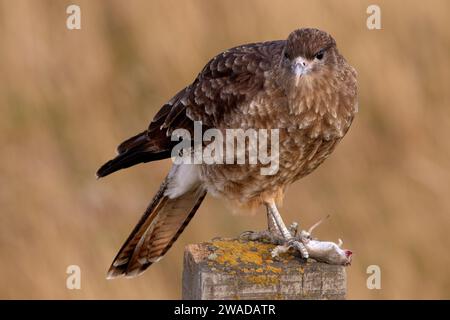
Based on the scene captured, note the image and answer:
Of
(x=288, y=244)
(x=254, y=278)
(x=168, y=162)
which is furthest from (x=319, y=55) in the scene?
(x=168, y=162)

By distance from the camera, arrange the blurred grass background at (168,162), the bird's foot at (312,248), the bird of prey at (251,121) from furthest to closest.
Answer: the blurred grass background at (168,162) < the bird of prey at (251,121) < the bird's foot at (312,248)

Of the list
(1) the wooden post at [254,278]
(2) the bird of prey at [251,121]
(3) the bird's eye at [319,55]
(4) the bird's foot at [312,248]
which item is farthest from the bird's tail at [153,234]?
(1) the wooden post at [254,278]

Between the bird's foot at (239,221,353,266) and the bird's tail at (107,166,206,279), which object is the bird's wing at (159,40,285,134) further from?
the bird's foot at (239,221,353,266)

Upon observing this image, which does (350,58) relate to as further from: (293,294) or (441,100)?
(293,294)

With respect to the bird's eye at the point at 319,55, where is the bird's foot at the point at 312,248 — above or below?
A: below

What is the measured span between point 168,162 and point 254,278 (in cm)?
372

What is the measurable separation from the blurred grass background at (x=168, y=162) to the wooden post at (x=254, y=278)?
2.62 metres

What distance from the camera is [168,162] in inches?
297

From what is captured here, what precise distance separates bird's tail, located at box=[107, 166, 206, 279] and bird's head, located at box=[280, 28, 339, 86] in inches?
39.2

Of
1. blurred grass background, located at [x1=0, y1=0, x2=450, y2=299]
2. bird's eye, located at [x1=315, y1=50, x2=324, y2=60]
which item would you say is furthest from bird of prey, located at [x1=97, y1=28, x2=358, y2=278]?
blurred grass background, located at [x1=0, y1=0, x2=450, y2=299]

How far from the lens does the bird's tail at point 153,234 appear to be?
5.64m

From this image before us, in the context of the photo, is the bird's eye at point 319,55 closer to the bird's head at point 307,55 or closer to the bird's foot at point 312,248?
the bird's head at point 307,55

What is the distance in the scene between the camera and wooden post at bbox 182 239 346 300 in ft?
12.7

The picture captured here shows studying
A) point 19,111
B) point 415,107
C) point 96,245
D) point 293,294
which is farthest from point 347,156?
point 293,294
